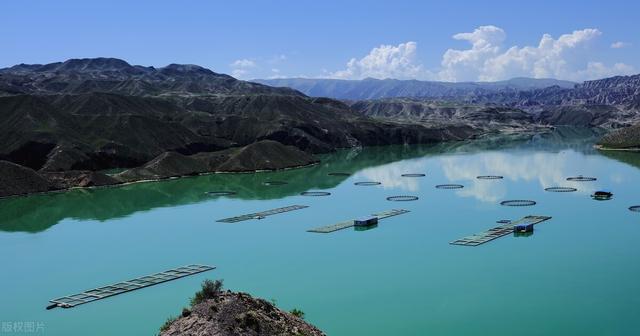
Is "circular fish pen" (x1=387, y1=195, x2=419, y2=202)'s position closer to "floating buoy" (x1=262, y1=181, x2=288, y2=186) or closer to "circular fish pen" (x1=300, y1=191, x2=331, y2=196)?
"circular fish pen" (x1=300, y1=191, x2=331, y2=196)

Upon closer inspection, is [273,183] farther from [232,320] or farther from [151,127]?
[232,320]

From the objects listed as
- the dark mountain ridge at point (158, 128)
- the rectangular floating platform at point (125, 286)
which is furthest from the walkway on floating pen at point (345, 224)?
the dark mountain ridge at point (158, 128)

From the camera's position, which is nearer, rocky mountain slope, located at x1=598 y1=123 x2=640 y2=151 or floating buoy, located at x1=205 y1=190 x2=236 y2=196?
floating buoy, located at x1=205 y1=190 x2=236 y2=196

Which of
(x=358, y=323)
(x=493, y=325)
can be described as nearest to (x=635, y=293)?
(x=493, y=325)

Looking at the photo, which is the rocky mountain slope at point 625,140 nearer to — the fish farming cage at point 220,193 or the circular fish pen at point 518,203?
the circular fish pen at point 518,203

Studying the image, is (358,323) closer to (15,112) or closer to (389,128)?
(15,112)

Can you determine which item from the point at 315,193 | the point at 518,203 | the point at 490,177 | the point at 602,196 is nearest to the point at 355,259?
the point at 518,203

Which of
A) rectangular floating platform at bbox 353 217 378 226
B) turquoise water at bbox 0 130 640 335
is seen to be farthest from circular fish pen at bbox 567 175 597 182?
rectangular floating platform at bbox 353 217 378 226
